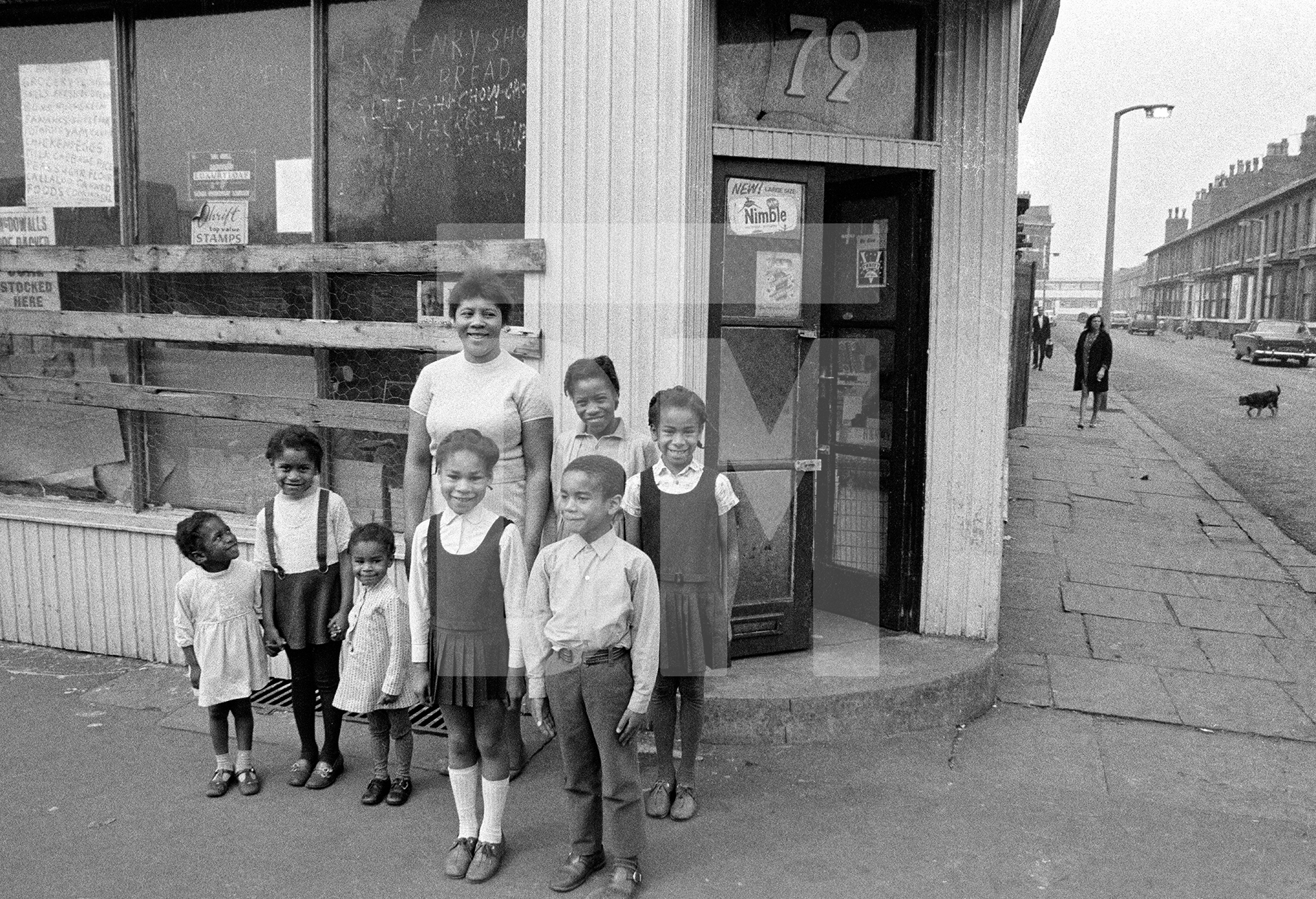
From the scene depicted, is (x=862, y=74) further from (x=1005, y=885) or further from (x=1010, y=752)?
(x=1005, y=885)

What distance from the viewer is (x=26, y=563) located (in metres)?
5.84

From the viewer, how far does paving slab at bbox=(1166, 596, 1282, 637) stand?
6.66 m

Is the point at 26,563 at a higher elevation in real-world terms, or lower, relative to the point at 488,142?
lower

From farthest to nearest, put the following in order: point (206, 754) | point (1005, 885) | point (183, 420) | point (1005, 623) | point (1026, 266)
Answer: point (1026, 266) → point (1005, 623) → point (183, 420) → point (206, 754) → point (1005, 885)

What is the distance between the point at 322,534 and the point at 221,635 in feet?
1.69

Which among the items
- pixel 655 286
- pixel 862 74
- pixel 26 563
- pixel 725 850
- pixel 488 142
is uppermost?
pixel 862 74

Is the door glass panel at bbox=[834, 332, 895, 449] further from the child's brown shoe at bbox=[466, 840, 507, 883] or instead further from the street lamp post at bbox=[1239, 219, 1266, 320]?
the street lamp post at bbox=[1239, 219, 1266, 320]

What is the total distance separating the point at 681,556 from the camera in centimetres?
398

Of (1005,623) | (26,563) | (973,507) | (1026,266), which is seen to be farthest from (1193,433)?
(26,563)

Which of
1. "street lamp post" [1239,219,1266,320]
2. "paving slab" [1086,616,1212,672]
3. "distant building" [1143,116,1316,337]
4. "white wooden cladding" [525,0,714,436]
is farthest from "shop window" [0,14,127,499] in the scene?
"street lamp post" [1239,219,1266,320]

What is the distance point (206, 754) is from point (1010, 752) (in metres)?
3.24

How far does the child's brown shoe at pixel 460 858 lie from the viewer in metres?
3.58

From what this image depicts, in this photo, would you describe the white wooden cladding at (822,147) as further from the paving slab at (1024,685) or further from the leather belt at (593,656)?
the paving slab at (1024,685)

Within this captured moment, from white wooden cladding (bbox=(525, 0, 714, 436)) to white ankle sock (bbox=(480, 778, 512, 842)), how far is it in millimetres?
1712
